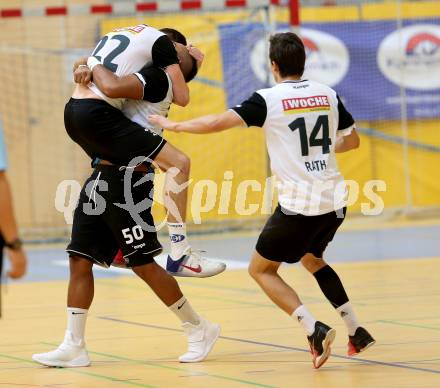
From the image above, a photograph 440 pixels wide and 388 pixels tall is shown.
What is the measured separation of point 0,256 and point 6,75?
13.6m

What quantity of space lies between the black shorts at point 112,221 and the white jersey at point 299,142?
35.3 inches

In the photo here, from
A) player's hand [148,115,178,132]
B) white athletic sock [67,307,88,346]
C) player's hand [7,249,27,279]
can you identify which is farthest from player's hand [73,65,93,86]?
player's hand [7,249,27,279]

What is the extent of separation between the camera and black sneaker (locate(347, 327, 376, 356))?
7121mm

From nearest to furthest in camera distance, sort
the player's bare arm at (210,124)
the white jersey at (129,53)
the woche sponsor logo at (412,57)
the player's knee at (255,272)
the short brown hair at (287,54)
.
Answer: the player's bare arm at (210,124), the short brown hair at (287,54), the player's knee at (255,272), the white jersey at (129,53), the woche sponsor logo at (412,57)

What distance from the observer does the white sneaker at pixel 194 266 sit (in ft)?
23.8

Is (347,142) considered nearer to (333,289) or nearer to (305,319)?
(333,289)

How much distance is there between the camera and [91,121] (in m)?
7.15

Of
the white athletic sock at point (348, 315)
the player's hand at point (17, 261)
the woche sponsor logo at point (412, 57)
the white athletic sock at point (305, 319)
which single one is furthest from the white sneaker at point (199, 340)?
the woche sponsor logo at point (412, 57)

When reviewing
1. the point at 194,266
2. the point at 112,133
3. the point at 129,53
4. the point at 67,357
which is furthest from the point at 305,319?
the point at 129,53

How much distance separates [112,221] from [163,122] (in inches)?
29.9

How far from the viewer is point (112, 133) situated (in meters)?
7.15

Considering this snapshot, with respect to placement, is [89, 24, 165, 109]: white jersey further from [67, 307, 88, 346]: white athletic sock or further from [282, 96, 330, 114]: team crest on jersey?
[67, 307, 88, 346]: white athletic sock

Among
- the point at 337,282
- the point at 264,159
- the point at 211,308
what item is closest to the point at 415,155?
the point at 264,159

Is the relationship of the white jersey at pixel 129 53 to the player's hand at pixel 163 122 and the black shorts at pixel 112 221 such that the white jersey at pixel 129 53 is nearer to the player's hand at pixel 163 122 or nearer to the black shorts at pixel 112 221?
the player's hand at pixel 163 122
